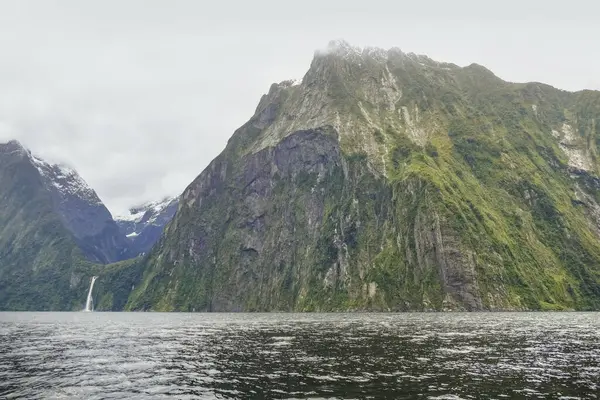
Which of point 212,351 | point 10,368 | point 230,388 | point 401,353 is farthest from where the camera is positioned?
point 212,351

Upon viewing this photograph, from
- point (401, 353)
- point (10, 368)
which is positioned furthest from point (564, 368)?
point (10, 368)

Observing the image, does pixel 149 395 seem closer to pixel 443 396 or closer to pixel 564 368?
pixel 443 396

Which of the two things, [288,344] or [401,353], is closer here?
[401,353]

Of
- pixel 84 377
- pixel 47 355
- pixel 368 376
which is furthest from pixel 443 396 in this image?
Result: pixel 47 355

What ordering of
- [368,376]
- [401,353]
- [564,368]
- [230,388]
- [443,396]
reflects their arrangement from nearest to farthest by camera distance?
1. [443,396]
2. [230,388]
3. [368,376]
4. [564,368]
5. [401,353]

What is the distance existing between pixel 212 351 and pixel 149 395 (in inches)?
973

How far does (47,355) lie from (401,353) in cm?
3651

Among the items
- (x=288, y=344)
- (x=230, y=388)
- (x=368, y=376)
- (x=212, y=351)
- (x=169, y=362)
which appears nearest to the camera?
(x=230, y=388)

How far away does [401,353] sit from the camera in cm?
4894

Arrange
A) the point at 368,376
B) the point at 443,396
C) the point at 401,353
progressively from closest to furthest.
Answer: the point at 443,396, the point at 368,376, the point at 401,353

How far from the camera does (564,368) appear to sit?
127 feet

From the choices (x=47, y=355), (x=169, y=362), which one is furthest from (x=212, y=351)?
(x=47, y=355)

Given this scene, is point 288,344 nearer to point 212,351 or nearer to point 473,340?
point 212,351

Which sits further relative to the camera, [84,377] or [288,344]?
[288,344]
